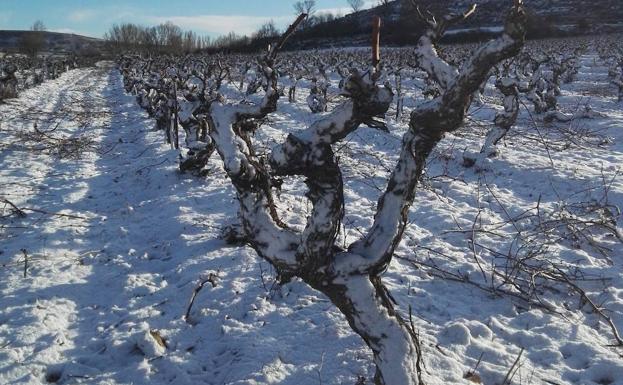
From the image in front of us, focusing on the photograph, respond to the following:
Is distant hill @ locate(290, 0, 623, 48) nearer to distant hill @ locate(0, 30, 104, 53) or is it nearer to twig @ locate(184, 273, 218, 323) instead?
twig @ locate(184, 273, 218, 323)

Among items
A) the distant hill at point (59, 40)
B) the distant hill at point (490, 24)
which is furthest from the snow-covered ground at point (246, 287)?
the distant hill at point (59, 40)

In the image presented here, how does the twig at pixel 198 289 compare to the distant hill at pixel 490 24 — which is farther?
the distant hill at pixel 490 24

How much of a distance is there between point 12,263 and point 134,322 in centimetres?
203

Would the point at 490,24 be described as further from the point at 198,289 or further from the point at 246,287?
the point at 198,289

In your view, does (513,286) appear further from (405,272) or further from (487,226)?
(487,226)

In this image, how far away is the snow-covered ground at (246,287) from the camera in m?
3.82

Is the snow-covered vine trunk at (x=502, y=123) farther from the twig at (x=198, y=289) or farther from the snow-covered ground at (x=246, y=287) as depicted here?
the twig at (x=198, y=289)

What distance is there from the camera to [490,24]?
6312cm

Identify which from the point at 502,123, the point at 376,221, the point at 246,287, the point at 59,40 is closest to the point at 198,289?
the point at 246,287

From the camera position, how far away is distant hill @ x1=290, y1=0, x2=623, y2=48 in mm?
51875

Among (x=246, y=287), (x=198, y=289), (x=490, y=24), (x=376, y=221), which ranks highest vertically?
(x=490, y=24)

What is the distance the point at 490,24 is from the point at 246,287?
220 ft

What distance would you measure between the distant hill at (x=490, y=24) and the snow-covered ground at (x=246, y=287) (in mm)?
41534

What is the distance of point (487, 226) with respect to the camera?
6.81m
